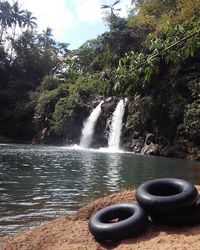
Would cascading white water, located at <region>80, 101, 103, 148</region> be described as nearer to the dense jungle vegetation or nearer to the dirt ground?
the dense jungle vegetation

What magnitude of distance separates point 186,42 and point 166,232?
8.40ft

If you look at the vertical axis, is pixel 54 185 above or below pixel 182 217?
below

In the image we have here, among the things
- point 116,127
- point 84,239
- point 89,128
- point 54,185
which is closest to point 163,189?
point 84,239

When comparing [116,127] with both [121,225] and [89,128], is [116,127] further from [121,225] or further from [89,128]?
[121,225]

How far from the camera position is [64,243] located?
591 centimetres

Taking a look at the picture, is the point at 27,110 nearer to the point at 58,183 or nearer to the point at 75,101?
the point at 75,101

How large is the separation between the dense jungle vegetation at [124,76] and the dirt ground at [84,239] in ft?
6.37

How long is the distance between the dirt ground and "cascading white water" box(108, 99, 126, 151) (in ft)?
101

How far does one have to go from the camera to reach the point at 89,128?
42969mm

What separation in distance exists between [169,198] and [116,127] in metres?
32.5

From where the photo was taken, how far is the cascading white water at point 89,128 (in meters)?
42.5

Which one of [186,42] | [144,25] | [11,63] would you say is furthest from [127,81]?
[11,63]

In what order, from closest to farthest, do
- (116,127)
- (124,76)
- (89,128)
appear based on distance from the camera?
(124,76)
(116,127)
(89,128)

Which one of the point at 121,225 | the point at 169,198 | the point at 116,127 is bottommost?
the point at 121,225
